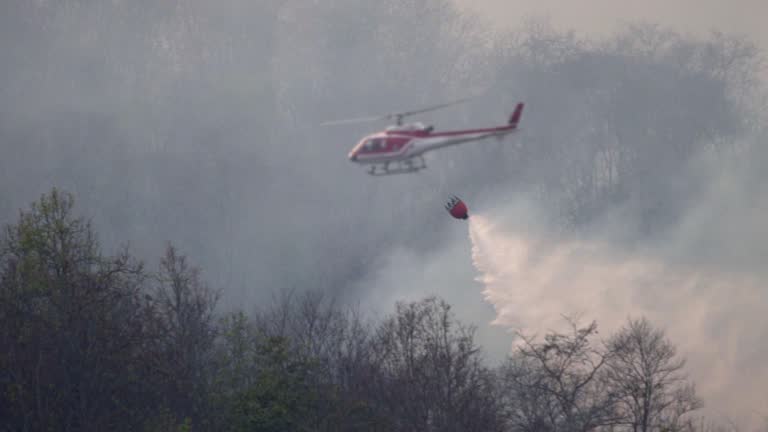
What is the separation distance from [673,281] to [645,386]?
35.4 metres

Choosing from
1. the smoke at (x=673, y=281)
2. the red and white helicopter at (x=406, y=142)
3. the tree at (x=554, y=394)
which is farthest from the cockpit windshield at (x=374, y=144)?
the smoke at (x=673, y=281)

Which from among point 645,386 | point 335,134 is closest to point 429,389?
point 645,386

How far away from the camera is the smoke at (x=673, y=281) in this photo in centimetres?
9756

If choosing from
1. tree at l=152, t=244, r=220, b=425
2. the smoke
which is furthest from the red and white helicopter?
the smoke

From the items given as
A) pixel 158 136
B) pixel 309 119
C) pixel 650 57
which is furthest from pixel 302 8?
pixel 650 57

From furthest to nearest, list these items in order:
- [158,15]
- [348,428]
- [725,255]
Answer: [158,15], [725,255], [348,428]

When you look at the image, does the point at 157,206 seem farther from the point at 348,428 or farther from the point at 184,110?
the point at 348,428

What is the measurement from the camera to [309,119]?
397 feet

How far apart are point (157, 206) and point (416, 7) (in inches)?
1289

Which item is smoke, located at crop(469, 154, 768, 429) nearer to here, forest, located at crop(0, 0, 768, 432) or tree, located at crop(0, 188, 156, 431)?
forest, located at crop(0, 0, 768, 432)

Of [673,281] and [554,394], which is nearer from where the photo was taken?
[554,394]

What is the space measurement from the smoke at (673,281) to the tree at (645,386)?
6.33 meters

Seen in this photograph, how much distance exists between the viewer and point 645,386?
77.3 meters

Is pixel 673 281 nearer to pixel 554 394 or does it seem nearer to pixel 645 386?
pixel 645 386
